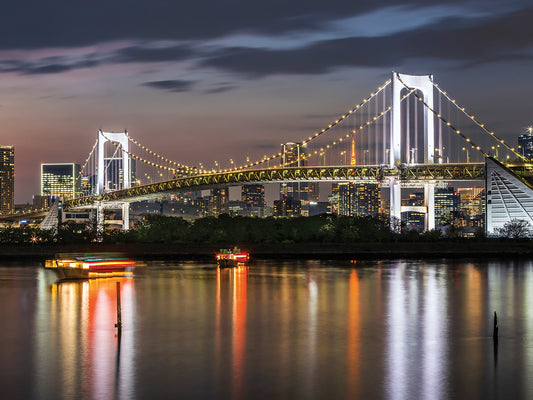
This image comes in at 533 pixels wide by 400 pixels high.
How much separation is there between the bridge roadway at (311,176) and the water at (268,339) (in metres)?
28.6

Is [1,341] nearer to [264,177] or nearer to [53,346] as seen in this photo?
[53,346]

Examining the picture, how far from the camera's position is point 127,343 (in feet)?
73.8

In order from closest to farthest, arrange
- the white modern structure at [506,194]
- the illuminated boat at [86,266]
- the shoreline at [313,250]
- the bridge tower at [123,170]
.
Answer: the illuminated boat at [86,266], the shoreline at [313,250], the white modern structure at [506,194], the bridge tower at [123,170]

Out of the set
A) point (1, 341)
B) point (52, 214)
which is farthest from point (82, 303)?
point (52, 214)

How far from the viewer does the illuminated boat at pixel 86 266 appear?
146 ft

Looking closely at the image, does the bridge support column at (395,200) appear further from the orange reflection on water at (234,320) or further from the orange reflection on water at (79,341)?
the orange reflection on water at (79,341)

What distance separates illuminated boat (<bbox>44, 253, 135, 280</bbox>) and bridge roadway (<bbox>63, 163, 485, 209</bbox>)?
30.7 metres

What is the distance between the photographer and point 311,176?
78188 millimetres

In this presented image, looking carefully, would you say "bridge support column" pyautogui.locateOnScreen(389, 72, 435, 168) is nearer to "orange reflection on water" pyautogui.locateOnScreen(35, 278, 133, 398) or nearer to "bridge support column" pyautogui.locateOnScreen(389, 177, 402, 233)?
"bridge support column" pyautogui.locateOnScreen(389, 177, 402, 233)

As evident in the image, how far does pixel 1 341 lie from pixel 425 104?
56765mm

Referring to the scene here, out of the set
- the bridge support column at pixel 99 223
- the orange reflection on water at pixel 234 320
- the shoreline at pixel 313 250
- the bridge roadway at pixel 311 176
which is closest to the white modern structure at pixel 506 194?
the bridge roadway at pixel 311 176

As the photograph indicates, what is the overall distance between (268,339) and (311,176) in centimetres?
5516

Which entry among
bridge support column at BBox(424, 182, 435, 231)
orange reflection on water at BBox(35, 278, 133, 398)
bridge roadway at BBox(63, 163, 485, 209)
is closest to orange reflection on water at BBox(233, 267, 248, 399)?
orange reflection on water at BBox(35, 278, 133, 398)

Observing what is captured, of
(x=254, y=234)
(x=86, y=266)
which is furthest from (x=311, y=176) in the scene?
(x=86, y=266)
